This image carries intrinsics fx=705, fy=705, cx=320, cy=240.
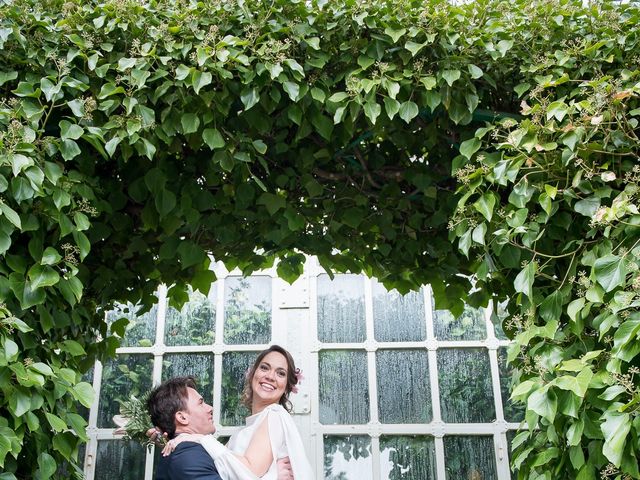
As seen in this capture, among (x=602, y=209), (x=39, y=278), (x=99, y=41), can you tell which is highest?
(x=99, y=41)

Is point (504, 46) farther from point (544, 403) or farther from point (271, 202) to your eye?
point (544, 403)

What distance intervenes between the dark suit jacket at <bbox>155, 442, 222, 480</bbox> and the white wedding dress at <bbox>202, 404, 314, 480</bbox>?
0.03 metres

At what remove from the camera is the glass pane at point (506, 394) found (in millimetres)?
3227

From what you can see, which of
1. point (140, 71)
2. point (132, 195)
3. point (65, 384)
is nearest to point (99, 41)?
point (140, 71)

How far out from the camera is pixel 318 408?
3.26m

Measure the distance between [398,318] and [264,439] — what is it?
1.28 metres

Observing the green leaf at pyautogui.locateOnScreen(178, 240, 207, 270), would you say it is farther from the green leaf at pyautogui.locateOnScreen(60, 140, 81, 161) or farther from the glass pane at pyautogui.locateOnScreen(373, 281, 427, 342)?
the glass pane at pyautogui.locateOnScreen(373, 281, 427, 342)

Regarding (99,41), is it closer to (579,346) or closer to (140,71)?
(140,71)

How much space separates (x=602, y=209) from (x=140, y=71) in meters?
1.24

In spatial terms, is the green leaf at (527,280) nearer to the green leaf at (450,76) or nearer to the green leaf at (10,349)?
the green leaf at (450,76)

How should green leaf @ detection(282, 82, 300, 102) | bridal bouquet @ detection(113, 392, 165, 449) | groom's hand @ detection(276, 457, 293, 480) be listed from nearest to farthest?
1. green leaf @ detection(282, 82, 300, 102)
2. groom's hand @ detection(276, 457, 293, 480)
3. bridal bouquet @ detection(113, 392, 165, 449)

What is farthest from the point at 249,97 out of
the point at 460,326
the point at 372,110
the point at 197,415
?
the point at 460,326

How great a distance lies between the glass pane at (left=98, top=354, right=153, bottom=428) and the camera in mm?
3305

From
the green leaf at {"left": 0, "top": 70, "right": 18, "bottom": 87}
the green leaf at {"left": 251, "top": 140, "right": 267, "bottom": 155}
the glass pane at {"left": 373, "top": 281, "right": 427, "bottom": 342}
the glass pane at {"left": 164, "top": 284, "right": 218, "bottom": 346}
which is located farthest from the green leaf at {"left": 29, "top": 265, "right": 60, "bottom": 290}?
the glass pane at {"left": 373, "top": 281, "right": 427, "bottom": 342}
